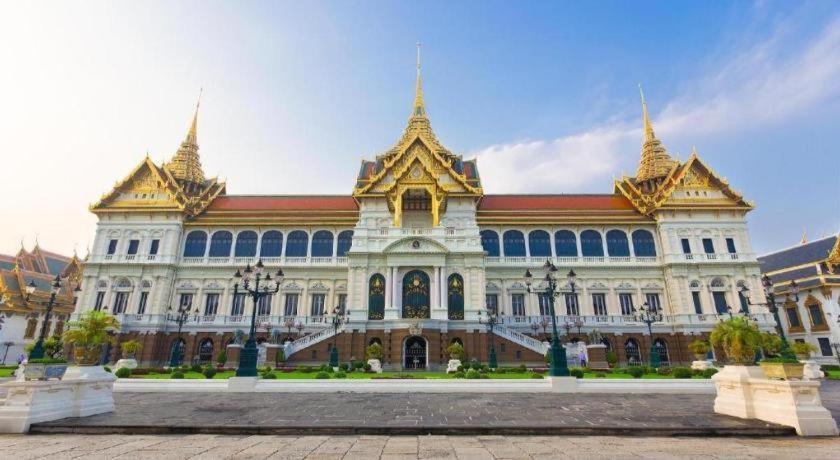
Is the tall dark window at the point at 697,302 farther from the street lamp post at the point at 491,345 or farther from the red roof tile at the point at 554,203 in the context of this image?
the street lamp post at the point at 491,345

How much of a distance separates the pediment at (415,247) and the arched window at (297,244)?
392 inches

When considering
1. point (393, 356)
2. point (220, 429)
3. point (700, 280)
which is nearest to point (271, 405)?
point (220, 429)

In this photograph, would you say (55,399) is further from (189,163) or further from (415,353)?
(189,163)

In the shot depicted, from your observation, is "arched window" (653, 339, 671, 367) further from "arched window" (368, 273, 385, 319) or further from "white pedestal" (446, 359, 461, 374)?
"arched window" (368, 273, 385, 319)

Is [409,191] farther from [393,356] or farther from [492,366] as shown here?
[492,366]

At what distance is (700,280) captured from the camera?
32.4m

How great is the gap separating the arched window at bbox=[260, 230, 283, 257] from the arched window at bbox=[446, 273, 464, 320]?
638 inches

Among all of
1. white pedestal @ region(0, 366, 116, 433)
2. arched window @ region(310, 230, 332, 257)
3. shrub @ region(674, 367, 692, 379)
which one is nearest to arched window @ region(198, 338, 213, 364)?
arched window @ region(310, 230, 332, 257)

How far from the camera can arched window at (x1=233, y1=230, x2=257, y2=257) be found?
35.8 meters

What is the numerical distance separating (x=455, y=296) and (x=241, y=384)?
1697cm

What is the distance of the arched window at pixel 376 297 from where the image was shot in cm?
2870

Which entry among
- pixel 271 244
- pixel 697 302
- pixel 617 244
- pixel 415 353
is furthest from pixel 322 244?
pixel 697 302

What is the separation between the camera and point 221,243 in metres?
36.1

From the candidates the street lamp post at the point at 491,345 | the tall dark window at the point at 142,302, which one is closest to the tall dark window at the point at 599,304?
the street lamp post at the point at 491,345
